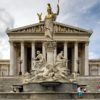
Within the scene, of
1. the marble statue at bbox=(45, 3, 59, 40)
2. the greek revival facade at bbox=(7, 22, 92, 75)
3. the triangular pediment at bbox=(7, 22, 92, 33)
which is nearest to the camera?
the marble statue at bbox=(45, 3, 59, 40)

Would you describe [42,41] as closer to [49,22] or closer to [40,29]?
[40,29]

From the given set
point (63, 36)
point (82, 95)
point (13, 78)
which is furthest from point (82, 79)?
point (82, 95)

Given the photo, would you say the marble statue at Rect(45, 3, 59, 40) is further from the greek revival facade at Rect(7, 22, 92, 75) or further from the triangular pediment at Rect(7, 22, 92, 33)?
the triangular pediment at Rect(7, 22, 92, 33)

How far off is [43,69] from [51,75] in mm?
999

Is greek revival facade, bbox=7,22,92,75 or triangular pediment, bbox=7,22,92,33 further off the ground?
triangular pediment, bbox=7,22,92,33

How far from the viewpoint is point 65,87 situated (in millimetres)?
38250

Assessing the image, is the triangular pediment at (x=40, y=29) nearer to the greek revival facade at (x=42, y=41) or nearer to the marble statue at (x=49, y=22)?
the greek revival facade at (x=42, y=41)

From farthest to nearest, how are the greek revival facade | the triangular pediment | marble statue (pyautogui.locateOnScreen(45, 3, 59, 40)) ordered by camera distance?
the triangular pediment < the greek revival facade < marble statue (pyautogui.locateOnScreen(45, 3, 59, 40))

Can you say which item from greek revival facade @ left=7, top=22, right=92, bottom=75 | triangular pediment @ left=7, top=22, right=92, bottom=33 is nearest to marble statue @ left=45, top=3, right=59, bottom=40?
greek revival facade @ left=7, top=22, right=92, bottom=75

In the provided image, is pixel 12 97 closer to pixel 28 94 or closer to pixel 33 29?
pixel 28 94

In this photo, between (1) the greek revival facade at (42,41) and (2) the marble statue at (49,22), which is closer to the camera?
(2) the marble statue at (49,22)

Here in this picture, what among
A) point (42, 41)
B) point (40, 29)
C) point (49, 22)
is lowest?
point (49, 22)

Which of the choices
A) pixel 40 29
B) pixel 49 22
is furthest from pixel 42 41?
pixel 49 22

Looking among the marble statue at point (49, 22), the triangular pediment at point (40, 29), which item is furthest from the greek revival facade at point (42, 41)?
the marble statue at point (49, 22)
